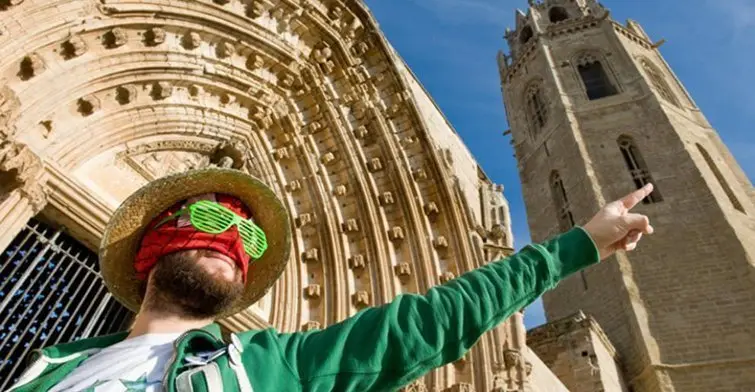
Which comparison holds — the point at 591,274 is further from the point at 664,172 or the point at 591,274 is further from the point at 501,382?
the point at 501,382

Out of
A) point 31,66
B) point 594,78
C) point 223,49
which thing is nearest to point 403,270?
point 223,49

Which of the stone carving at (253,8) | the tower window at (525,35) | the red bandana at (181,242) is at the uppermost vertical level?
the tower window at (525,35)

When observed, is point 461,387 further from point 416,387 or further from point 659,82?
point 659,82

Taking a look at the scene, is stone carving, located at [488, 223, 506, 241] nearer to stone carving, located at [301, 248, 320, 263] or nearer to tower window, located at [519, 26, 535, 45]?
stone carving, located at [301, 248, 320, 263]

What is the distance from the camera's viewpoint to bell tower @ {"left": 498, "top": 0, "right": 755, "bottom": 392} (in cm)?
1373

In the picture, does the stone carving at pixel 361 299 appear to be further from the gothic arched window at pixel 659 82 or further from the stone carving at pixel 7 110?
the gothic arched window at pixel 659 82

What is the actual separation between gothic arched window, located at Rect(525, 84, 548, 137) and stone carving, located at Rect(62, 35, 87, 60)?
20.6 m

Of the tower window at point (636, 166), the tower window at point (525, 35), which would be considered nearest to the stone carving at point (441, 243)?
the tower window at point (636, 166)

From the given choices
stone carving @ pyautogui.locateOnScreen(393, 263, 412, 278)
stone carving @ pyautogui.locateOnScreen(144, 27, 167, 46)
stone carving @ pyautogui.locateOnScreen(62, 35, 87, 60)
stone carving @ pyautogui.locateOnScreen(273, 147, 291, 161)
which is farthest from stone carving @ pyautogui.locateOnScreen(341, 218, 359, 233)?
stone carving @ pyautogui.locateOnScreen(62, 35, 87, 60)

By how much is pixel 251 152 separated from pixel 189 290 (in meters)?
4.38

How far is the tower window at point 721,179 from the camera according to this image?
17.0 metres

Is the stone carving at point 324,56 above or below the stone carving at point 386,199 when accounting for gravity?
above

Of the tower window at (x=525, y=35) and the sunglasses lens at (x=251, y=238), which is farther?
the tower window at (x=525, y=35)

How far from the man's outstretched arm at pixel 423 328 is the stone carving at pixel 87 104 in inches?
134
